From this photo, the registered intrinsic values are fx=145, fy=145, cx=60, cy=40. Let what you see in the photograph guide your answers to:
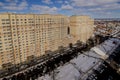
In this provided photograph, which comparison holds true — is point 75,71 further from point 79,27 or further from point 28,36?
point 79,27

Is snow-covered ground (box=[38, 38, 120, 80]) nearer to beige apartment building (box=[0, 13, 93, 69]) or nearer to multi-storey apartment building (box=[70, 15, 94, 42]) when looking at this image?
→ beige apartment building (box=[0, 13, 93, 69])

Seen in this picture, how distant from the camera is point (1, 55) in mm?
38781

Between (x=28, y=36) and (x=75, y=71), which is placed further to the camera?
(x=28, y=36)

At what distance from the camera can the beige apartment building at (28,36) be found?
39.7m

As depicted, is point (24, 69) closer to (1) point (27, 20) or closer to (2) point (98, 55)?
(1) point (27, 20)

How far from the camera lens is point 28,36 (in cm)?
4594

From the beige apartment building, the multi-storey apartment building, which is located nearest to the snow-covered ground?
the beige apartment building

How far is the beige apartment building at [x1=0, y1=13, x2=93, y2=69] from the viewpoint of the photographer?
39.7 meters

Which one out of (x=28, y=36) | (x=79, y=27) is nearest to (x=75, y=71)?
(x=28, y=36)

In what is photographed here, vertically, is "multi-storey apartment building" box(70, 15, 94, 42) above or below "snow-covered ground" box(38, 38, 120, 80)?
above

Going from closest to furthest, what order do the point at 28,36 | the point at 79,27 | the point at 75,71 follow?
the point at 75,71, the point at 28,36, the point at 79,27

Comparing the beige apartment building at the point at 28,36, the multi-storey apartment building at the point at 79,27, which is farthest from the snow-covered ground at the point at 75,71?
the multi-storey apartment building at the point at 79,27

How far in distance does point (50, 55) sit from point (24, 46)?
12.4m

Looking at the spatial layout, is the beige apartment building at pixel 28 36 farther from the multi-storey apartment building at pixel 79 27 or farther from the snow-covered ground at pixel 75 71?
the snow-covered ground at pixel 75 71
